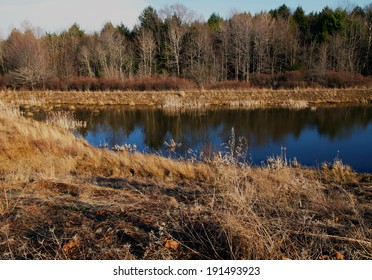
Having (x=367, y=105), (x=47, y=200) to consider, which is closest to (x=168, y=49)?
(x=367, y=105)

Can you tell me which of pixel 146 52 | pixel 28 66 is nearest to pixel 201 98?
pixel 146 52

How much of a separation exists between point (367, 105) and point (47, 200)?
25519 millimetres

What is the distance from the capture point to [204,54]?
39.2 m

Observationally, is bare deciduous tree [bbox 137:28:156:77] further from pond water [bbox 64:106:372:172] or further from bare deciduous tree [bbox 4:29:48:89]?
pond water [bbox 64:106:372:172]

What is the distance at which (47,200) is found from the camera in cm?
439

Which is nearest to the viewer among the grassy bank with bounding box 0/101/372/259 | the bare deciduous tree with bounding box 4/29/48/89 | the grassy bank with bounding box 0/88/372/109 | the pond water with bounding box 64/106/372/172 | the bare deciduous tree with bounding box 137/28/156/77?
the grassy bank with bounding box 0/101/372/259

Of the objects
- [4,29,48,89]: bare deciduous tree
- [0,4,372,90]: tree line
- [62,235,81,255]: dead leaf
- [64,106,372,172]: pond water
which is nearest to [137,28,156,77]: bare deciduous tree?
[0,4,372,90]: tree line

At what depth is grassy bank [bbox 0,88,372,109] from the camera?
25.1 meters

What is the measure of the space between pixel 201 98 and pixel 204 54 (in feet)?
46.2

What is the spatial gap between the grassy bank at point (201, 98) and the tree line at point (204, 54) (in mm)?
3906

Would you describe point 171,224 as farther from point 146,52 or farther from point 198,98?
point 146,52

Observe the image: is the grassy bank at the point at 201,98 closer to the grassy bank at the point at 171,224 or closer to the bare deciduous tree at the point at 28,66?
the bare deciduous tree at the point at 28,66

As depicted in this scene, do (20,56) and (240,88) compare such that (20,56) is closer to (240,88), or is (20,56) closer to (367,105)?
(240,88)

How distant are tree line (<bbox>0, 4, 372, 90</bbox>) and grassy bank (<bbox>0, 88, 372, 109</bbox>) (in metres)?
3.91
